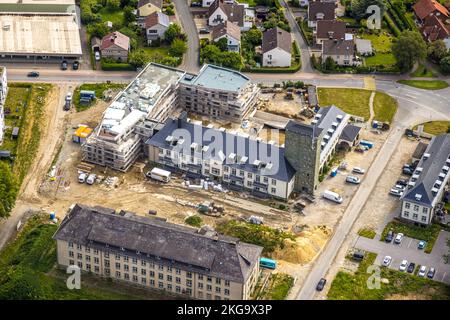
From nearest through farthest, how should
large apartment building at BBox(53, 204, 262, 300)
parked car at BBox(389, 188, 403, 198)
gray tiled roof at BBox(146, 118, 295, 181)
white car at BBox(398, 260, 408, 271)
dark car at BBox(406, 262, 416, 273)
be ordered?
large apartment building at BBox(53, 204, 262, 300), dark car at BBox(406, 262, 416, 273), white car at BBox(398, 260, 408, 271), gray tiled roof at BBox(146, 118, 295, 181), parked car at BBox(389, 188, 403, 198)

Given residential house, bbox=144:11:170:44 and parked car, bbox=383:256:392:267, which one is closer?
parked car, bbox=383:256:392:267

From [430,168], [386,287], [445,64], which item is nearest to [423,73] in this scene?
[445,64]

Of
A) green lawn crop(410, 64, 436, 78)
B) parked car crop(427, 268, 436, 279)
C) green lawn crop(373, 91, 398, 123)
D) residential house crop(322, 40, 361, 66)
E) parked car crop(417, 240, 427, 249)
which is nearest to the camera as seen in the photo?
parked car crop(427, 268, 436, 279)

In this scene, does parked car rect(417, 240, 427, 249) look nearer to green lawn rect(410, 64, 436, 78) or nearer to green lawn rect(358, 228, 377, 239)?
green lawn rect(358, 228, 377, 239)

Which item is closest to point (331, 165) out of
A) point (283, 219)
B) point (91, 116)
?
point (283, 219)

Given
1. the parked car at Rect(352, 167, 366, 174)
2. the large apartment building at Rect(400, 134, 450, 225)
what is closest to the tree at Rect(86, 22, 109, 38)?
the parked car at Rect(352, 167, 366, 174)

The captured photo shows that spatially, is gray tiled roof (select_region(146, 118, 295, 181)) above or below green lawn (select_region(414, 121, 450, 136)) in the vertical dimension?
above

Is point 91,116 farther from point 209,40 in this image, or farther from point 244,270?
point 244,270

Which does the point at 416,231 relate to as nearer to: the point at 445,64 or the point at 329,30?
the point at 445,64
